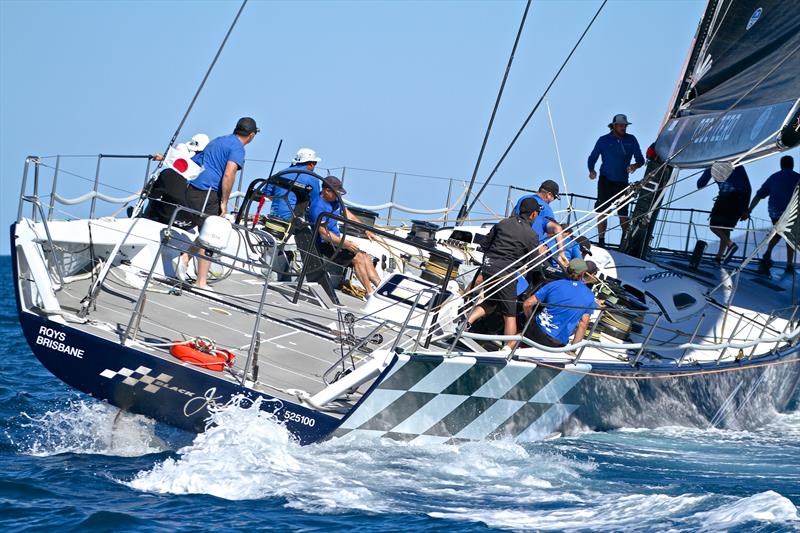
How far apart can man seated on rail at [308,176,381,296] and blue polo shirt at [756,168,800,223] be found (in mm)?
4564

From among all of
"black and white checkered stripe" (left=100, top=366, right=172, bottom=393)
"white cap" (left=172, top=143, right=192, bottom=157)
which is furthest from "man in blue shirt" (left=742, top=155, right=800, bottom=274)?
"black and white checkered stripe" (left=100, top=366, right=172, bottom=393)

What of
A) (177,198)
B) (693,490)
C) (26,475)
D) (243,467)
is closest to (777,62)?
(693,490)

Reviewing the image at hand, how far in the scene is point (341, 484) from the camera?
5766 mm

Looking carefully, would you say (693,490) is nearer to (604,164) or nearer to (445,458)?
(445,458)

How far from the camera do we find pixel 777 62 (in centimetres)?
909

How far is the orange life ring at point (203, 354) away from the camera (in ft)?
20.9

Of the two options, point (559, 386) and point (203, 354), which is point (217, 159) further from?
point (559, 386)

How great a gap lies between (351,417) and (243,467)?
2.23ft

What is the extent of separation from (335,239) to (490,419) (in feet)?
7.23

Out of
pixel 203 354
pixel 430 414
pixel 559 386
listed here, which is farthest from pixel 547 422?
pixel 203 354

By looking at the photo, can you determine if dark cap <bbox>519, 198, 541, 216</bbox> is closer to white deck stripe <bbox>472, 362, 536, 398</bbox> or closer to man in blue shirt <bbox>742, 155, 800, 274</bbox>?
white deck stripe <bbox>472, 362, 536, 398</bbox>

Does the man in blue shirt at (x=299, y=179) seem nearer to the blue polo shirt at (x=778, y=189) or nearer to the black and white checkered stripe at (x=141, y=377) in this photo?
the black and white checkered stripe at (x=141, y=377)

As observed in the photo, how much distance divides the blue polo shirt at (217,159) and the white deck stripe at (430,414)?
109 inches

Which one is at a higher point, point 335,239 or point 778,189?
point 778,189
